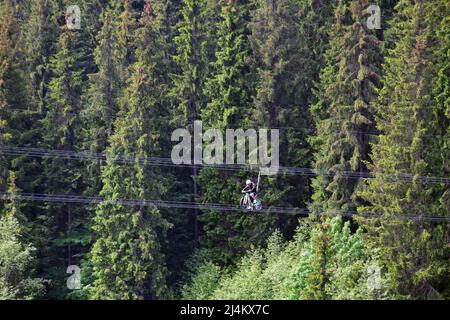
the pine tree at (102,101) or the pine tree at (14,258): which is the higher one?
the pine tree at (102,101)

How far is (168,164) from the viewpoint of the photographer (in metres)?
67.1

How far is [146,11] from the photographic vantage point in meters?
68.2

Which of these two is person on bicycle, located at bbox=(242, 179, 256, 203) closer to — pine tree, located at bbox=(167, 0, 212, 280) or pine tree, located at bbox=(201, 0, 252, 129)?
pine tree, located at bbox=(201, 0, 252, 129)

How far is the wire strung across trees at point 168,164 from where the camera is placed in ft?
193

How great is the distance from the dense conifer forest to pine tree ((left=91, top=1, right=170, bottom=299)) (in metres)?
0.08

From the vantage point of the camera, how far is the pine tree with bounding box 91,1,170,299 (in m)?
63.5

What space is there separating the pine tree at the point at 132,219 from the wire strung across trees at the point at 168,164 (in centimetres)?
27

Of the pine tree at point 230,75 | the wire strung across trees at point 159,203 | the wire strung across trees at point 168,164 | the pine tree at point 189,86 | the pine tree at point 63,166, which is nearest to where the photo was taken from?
the wire strung across trees at point 168,164

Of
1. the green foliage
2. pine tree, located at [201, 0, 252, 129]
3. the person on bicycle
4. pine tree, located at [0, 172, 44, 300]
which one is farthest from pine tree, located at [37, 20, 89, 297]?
the person on bicycle

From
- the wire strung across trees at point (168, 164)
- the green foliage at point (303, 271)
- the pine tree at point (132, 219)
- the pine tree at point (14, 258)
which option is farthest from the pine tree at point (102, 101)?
the green foliage at point (303, 271)

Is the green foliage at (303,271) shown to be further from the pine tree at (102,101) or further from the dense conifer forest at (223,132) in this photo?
the pine tree at (102,101)

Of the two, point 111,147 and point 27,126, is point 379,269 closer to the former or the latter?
point 111,147

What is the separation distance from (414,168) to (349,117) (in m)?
4.80
